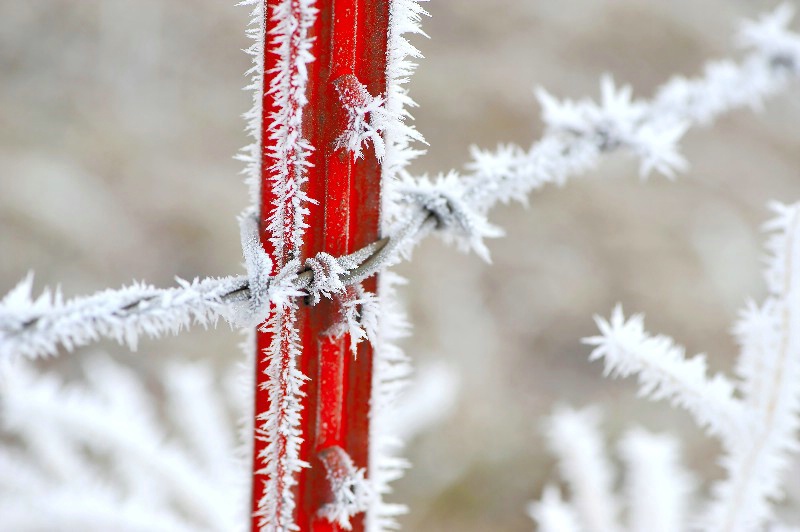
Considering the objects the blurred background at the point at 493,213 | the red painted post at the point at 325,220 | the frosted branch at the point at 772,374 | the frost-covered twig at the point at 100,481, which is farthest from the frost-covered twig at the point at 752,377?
the blurred background at the point at 493,213

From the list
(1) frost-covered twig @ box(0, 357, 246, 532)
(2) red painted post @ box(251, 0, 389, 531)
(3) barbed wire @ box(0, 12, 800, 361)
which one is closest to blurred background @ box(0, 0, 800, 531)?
(1) frost-covered twig @ box(0, 357, 246, 532)

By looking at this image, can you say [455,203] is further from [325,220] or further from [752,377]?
[752,377]

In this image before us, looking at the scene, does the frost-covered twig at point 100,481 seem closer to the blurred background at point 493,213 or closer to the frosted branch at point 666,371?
the frosted branch at point 666,371

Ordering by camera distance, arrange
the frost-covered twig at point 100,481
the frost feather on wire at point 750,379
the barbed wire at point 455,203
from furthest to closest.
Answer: the frost-covered twig at point 100,481 < the frost feather on wire at point 750,379 < the barbed wire at point 455,203

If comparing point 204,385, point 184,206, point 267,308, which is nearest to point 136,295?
point 267,308

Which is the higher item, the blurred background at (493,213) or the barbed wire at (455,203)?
the blurred background at (493,213)

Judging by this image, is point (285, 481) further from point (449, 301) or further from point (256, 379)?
point (449, 301)
